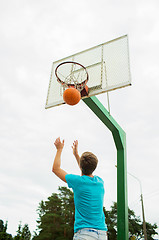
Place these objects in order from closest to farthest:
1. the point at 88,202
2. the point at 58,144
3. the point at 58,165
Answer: the point at 88,202 → the point at 58,165 → the point at 58,144

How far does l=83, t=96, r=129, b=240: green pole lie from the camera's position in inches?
217

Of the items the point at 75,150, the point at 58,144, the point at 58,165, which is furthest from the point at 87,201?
the point at 75,150

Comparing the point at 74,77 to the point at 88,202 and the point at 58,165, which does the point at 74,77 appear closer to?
the point at 58,165

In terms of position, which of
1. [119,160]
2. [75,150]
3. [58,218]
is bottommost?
[75,150]

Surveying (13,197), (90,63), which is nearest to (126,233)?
(90,63)

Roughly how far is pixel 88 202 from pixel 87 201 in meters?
0.01

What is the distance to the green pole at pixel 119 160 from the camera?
550cm

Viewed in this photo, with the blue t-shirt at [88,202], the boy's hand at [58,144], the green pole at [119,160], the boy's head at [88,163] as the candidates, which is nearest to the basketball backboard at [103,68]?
the green pole at [119,160]

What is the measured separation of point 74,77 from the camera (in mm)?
5160

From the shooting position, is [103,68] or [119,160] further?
[119,160]

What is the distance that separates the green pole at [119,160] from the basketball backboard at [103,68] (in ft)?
1.78

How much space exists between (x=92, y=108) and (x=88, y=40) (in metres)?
2.59

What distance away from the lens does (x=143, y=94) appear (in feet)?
34.6

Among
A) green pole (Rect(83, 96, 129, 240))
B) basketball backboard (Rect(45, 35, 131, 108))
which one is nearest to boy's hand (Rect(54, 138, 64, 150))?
basketball backboard (Rect(45, 35, 131, 108))
